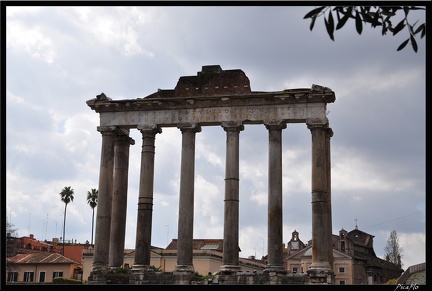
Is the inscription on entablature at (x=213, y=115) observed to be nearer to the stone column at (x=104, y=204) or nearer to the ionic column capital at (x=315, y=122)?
the ionic column capital at (x=315, y=122)

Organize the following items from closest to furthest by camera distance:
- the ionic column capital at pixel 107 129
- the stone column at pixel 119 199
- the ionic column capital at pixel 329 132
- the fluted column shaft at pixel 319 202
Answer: the fluted column shaft at pixel 319 202, the ionic column capital at pixel 329 132, the ionic column capital at pixel 107 129, the stone column at pixel 119 199

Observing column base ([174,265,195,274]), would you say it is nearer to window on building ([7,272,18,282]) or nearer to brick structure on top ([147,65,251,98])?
brick structure on top ([147,65,251,98])

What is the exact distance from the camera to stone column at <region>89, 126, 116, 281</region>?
95.1 ft

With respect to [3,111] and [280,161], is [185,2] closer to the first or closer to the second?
[3,111]

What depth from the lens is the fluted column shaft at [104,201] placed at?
2905cm

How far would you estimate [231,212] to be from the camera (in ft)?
92.5

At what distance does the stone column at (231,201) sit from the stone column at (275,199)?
157 centimetres

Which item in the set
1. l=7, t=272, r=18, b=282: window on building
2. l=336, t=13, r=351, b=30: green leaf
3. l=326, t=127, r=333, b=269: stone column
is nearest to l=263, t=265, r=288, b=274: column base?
l=326, t=127, r=333, b=269: stone column

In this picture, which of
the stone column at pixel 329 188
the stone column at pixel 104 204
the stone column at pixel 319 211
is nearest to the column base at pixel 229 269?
the stone column at pixel 319 211

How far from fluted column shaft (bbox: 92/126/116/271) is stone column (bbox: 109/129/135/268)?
92 cm

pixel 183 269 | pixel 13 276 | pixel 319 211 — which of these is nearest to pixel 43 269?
pixel 13 276

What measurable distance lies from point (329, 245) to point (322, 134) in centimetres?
526

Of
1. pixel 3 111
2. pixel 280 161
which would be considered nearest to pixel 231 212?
pixel 280 161
